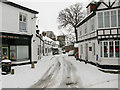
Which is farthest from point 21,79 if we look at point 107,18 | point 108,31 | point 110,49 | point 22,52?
point 107,18

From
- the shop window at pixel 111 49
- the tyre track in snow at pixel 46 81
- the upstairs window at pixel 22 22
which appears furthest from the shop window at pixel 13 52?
the shop window at pixel 111 49

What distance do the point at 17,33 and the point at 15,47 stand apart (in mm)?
2013

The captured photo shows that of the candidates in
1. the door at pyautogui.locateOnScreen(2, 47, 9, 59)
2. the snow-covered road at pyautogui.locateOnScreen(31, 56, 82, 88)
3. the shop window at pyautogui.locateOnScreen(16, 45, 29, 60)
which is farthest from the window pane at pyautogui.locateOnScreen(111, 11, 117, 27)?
the door at pyautogui.locateOnScreen(2, 47, 9, 59)

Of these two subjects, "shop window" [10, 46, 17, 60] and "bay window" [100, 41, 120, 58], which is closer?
"bay window" [100, 41, 120, 58]

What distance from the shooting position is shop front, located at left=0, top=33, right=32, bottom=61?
13.7m

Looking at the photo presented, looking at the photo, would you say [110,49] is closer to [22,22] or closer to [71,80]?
[71,80]

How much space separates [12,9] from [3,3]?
1.29m

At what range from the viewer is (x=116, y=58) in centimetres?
1203

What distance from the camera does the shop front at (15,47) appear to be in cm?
1373

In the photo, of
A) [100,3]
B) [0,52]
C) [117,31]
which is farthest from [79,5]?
[0,52]

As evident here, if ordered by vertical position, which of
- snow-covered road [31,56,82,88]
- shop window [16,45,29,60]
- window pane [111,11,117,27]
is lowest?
snow-covered road [31,56,82,88]

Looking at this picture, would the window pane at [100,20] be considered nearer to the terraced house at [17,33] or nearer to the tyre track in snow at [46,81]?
the tyre track in snow at [46,81]

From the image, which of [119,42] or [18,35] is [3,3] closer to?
[18,35]

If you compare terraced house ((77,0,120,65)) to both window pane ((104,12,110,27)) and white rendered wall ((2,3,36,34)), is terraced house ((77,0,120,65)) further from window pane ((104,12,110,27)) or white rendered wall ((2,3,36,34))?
white rendered wall ((2,3,36,34))
